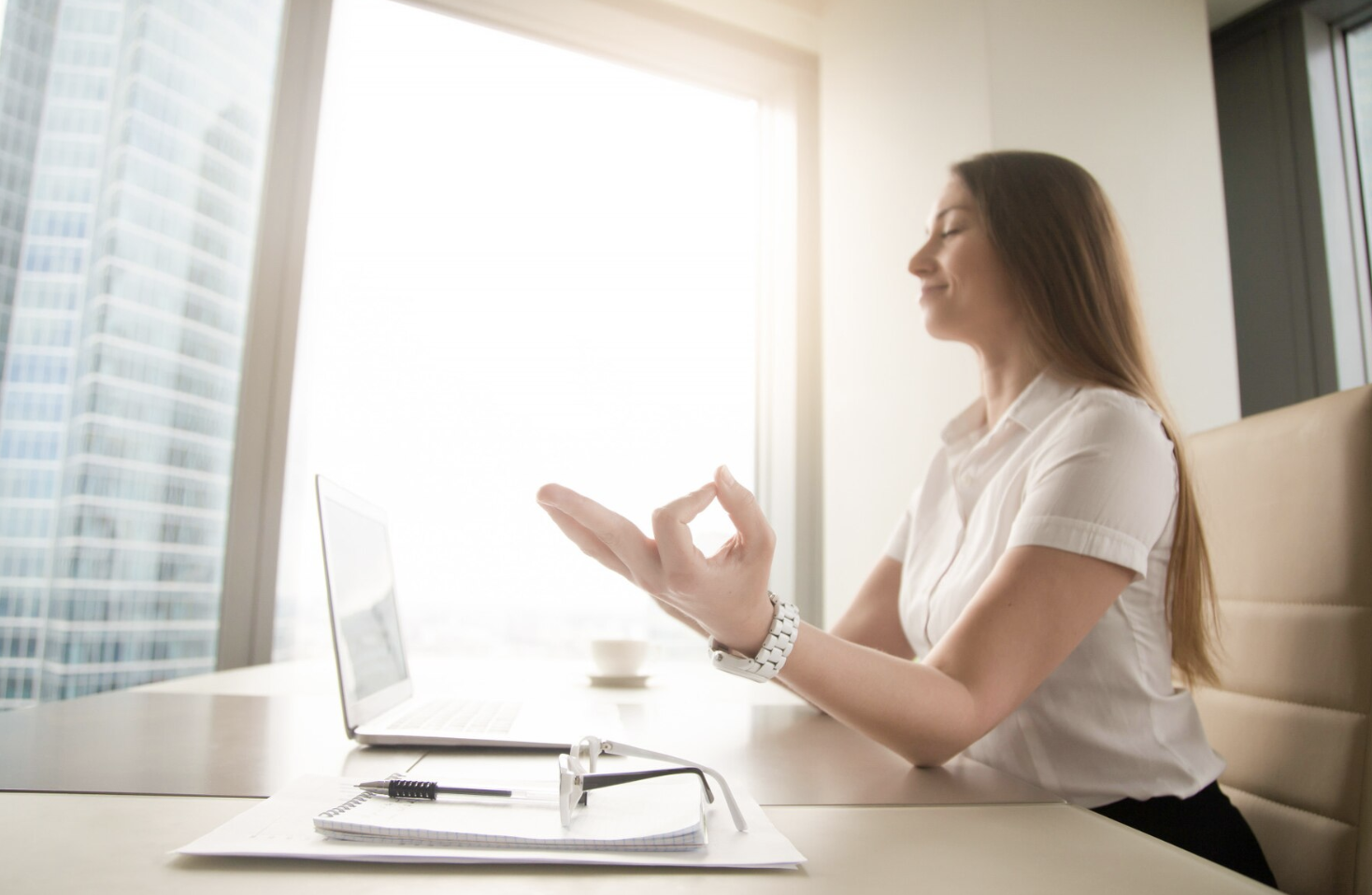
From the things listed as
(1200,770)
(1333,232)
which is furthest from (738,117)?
(1200,770)

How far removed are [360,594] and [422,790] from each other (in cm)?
49

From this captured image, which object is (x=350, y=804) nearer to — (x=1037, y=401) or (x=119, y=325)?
(x=1037, y=401)

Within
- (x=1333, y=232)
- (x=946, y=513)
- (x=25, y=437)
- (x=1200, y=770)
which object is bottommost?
(x=1200, y=770)

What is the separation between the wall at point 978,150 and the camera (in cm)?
181

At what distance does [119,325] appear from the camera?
1.58m

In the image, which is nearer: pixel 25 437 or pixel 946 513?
pixel 946 513

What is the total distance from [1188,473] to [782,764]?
1.93 ft

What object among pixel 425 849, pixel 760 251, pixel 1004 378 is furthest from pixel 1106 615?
pixel 760 251

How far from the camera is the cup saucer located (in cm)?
134

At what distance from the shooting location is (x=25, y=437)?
1.47 m

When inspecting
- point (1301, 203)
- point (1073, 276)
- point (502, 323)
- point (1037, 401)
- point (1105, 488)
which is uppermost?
point (1301, 203)

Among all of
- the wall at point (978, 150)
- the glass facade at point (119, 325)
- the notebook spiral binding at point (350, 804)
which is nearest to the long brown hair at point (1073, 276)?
the wall at point (978, 150)

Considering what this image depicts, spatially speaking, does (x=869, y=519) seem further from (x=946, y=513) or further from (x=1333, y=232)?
(x=1333, y=232)

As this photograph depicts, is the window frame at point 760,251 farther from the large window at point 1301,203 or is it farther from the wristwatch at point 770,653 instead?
the wristwatch at point 770,653
